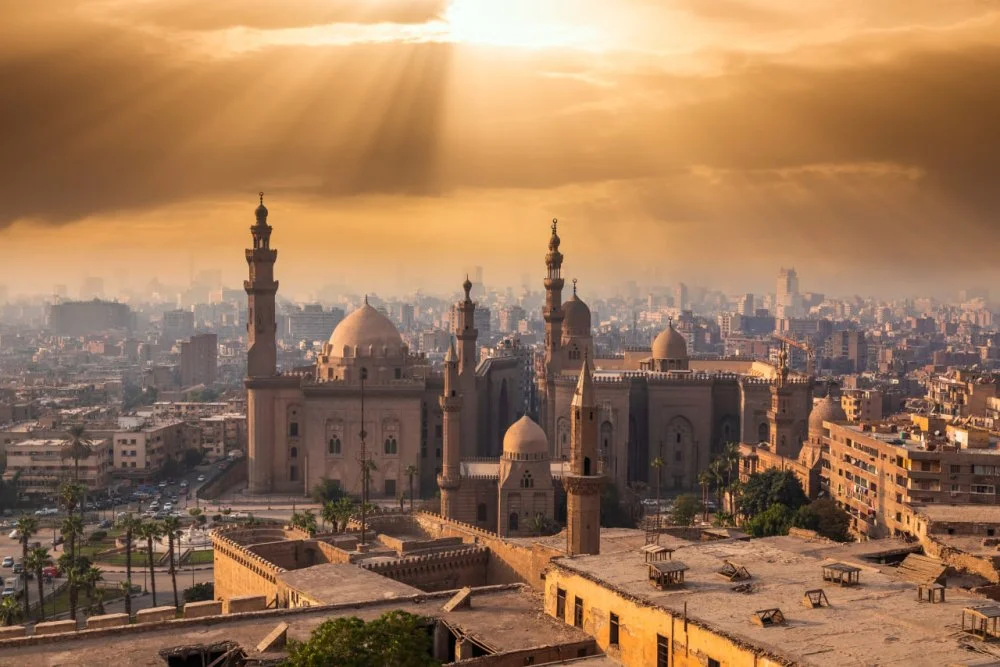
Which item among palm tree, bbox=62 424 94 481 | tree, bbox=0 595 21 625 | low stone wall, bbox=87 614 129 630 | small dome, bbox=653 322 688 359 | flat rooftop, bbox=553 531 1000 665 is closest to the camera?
flat rooftop, bbox=553 531 1000 665

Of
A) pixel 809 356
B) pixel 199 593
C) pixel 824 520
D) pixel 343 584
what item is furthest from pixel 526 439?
pixel 809 356

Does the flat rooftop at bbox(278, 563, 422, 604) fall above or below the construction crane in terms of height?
below

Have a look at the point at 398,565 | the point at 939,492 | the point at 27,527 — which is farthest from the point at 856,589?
the point at 27,527

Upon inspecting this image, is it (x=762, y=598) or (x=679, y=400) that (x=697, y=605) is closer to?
(x=762, y=598)

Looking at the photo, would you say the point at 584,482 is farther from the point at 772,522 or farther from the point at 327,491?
the point at 327,491

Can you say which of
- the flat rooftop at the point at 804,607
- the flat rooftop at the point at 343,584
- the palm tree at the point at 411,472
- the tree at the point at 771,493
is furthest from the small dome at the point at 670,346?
the flat rooftop at the point at 804,607

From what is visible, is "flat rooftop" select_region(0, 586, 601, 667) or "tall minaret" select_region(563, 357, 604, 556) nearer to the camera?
"flat rooftop" select_region(0, 586, 601, 667)

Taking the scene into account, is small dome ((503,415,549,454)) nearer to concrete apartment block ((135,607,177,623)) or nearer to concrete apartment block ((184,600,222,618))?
concrete apartment block ((184,600,222,618))

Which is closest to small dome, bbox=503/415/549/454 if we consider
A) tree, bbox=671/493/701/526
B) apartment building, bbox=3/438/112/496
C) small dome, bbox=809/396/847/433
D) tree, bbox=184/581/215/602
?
tree, bbox=671/493/701/526
